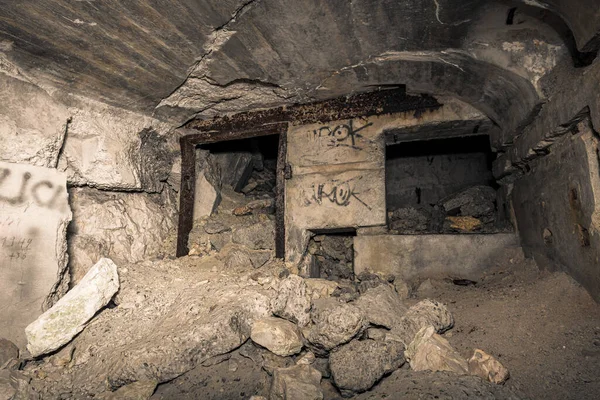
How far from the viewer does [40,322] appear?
2.34 meters

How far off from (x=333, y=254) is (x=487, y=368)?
2.53 metres

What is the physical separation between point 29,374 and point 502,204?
4599 mm

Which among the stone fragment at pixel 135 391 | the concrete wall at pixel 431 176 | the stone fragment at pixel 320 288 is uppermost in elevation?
the concrete wall at pixel 431 176

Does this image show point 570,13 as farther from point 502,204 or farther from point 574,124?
point 502,204

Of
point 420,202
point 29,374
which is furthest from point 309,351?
point 420,202

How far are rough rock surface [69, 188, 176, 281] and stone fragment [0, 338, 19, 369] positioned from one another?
30.8 inches

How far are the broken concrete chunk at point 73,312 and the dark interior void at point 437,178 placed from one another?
3.49 metres

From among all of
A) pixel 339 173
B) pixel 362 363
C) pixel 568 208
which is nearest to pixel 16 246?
pixel 362 363

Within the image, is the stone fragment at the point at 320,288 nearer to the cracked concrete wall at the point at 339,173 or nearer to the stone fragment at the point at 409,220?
the cracked concrete wall at the point at 339,173

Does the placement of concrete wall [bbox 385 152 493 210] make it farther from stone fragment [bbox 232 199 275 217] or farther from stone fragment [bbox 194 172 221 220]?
stone fragment [bbox 194 172 221 220]

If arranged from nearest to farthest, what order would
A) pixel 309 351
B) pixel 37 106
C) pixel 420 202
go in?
1. pixel 309 351
2. pixel 37 106
3. pixel 420 202

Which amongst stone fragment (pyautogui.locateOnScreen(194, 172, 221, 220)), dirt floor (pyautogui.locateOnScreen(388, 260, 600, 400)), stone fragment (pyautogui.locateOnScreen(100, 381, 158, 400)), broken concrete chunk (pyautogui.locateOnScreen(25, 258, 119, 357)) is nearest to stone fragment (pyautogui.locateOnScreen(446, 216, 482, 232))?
dirt floor (pyautogui.locateOnScreen(388, 260, 600, 400))

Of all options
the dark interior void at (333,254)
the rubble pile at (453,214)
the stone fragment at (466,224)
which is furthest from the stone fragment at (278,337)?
the stone fragment at (466,224)

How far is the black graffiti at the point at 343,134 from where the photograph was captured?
368 centimetres
